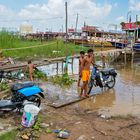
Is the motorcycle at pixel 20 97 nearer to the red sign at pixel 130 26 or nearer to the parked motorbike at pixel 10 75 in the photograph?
the parked motorbike at pixel 10 75

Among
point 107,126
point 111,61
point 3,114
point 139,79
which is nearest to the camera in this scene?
point 107,126

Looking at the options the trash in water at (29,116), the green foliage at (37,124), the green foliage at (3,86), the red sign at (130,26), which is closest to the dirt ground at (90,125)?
the green foliage at (37,124)

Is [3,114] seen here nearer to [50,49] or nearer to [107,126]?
[107,126]

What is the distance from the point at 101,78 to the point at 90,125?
A: 4.43 meters

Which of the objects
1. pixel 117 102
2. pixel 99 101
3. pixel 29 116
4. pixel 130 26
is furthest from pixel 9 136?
pixel 130 26

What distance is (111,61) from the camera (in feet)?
77.5

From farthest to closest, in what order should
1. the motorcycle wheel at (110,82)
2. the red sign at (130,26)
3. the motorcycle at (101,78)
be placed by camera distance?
1. the red sign at (130,26)
2. the motorcycle wheel at (110,82)
3. the motorcycle at (101,78)

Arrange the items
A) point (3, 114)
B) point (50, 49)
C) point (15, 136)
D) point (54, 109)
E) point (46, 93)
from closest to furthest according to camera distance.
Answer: point (15, 136), point (3, 114), point (54, 109), point (46, 93), point (50, 49)

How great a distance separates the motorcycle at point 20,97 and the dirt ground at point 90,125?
1.90 feet

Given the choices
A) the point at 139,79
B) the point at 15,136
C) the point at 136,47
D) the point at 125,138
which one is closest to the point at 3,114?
the point at 15,136

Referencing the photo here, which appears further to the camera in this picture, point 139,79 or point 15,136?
point 139,79

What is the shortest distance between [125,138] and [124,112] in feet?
7.38

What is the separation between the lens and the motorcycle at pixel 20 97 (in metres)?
6.96

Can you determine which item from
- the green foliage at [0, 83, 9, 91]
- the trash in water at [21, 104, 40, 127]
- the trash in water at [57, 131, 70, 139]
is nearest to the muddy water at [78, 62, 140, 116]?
the trash in water at [57, 131, 70, 139]
